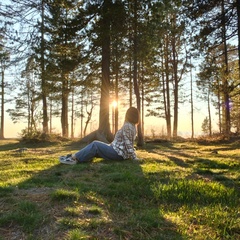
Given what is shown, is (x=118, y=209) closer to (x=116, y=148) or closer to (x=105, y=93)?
(x=116, y=148)

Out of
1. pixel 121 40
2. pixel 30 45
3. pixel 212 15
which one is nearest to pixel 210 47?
pixel 212 15

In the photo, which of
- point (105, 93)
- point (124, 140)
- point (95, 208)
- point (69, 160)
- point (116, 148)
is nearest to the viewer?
point (95, 208)

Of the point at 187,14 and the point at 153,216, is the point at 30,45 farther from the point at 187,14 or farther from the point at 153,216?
the point at 153,216

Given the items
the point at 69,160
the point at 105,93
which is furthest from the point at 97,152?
the point at 105,93

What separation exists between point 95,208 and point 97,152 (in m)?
3.98

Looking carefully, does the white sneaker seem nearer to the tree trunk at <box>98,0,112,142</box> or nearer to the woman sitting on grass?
the woman sitting on grass

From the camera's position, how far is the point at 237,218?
300 cm

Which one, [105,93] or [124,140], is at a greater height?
[105,93]

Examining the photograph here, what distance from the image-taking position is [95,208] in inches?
123

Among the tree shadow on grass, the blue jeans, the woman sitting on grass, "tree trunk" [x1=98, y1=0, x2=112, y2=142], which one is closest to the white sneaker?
the woman sitting on grass

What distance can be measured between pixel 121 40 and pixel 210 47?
462 cm

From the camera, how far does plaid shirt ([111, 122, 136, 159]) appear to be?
708 centimetres

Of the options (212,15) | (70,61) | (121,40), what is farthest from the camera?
(70,61)

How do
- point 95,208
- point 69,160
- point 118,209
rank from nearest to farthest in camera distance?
point 95,208, point 118,209, point 69,160
